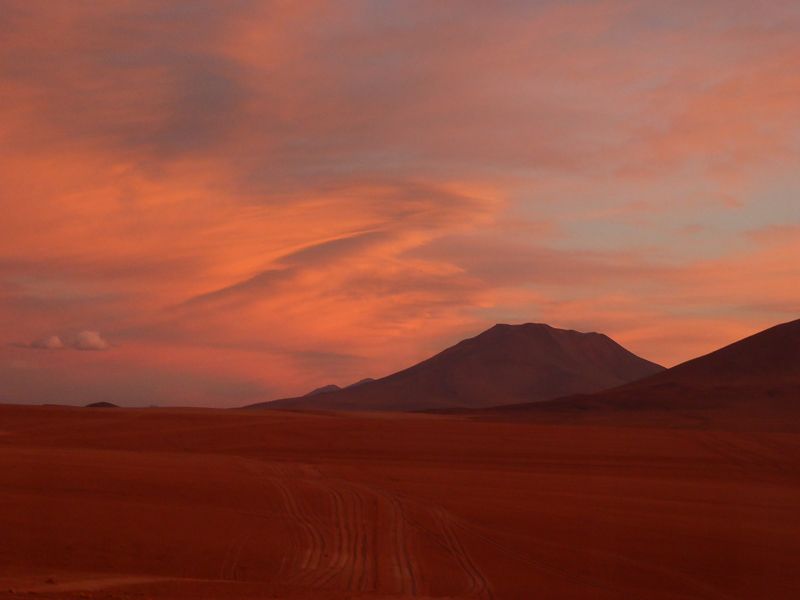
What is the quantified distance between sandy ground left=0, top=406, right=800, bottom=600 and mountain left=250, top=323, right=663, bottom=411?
91.3 metres

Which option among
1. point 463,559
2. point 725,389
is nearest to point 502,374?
point 725,389

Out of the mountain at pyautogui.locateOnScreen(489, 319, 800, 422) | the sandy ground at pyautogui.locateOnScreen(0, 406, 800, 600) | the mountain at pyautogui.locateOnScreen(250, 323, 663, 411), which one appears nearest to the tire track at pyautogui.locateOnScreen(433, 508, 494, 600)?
the sandy ground at pyautogui.locateOnScreen(0, 406, 800, 600)

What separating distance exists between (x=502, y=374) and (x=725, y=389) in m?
78.4

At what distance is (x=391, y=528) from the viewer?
14.3 meters

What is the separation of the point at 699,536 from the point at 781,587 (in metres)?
2.51

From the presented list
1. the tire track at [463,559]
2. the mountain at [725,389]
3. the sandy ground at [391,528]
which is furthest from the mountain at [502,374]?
the tire track at [463,559]

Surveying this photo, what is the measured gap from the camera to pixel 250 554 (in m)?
12.2

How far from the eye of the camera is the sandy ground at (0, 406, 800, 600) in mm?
11180

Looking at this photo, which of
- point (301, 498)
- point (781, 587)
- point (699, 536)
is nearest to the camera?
point (781, 587)

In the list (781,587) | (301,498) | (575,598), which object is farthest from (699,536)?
(301,498)

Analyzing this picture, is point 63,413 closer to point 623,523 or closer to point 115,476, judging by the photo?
point 115,476

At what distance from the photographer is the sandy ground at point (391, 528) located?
36.7 feet

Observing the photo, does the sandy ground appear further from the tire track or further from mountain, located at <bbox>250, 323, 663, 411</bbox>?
mountain, located at <bbox>250, 323, 663, 411</bbox>

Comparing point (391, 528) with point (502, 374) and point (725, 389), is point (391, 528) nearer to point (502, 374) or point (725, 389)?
point (725, 389)
